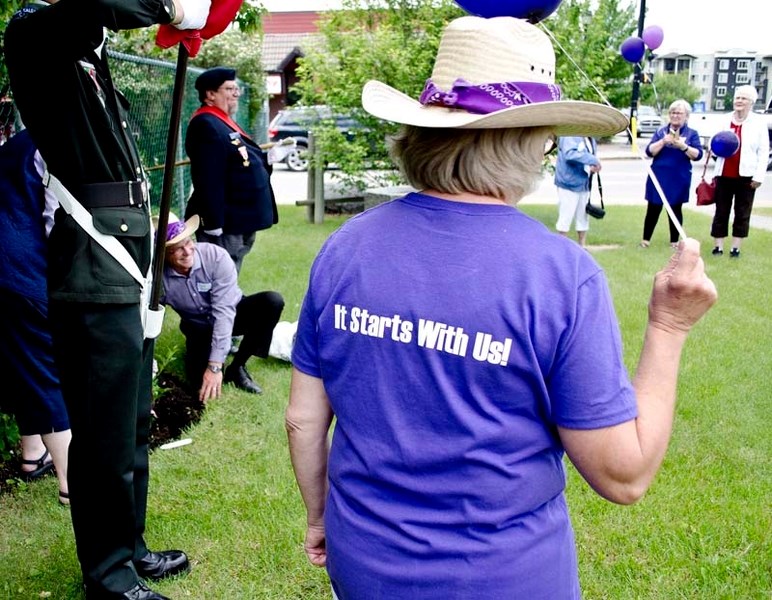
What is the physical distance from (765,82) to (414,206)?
157 feet

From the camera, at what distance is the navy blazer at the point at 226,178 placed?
5254 millimetres

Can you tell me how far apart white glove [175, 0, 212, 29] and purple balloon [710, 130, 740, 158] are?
7.80 m

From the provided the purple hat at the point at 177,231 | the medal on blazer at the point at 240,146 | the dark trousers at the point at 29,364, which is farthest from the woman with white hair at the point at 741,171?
the dark trousers at the point at 29,364

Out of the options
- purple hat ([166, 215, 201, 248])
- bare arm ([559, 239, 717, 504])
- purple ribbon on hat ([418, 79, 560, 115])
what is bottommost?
purple hat ([166, 215, 201, 248])

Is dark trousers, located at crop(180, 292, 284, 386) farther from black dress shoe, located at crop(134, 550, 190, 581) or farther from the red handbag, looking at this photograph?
the red handbag

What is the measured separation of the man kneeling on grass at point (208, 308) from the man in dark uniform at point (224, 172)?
538 millimetres

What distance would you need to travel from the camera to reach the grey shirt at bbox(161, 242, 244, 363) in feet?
15.7

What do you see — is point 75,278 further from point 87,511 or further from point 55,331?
point 87,511

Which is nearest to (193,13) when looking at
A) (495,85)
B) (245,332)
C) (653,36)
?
(495,85)

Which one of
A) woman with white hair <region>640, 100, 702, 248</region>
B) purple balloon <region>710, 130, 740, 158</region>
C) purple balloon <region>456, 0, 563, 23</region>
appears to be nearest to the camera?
purple balloon <region>456, 0, 563, 23</region>

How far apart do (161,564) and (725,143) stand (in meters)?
7.95

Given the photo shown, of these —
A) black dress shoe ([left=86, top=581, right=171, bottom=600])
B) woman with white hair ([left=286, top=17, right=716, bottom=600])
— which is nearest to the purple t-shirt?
woman with white hair ([left=286, top=17, right=716, bottom=600])

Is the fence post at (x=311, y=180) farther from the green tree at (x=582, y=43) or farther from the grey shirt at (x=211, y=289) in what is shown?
the grey shirt at (x=211, y=289)

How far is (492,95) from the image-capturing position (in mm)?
1467
